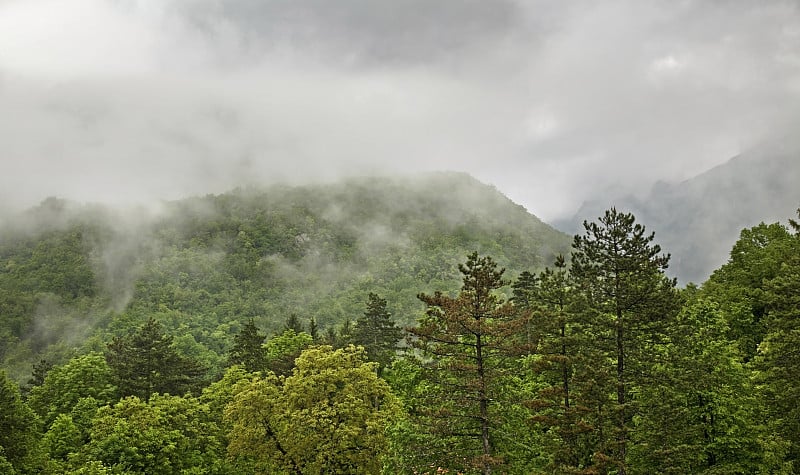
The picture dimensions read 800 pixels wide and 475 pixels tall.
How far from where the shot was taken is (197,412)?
37.1 meters

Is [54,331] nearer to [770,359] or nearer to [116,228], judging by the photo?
[116,228]

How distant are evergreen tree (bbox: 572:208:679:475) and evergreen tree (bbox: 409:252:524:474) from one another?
394 centimetres

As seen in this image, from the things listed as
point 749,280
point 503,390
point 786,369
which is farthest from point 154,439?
point 749,280

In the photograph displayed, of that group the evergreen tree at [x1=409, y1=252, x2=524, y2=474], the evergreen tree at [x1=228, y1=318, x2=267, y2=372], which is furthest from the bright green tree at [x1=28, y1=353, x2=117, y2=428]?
the evergreen tree at [x1=409, y1=252, x2=524, y2=474]

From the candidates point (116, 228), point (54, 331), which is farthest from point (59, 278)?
point (116, 228)

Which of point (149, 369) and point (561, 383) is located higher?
point (561, 383)

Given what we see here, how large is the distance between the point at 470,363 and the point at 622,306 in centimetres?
738

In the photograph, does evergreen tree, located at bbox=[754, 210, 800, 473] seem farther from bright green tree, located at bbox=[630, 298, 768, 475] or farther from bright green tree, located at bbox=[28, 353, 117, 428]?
bright green tree, located at bbox=[28, 353, 117, 428]

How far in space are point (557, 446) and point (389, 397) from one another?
1415 cm

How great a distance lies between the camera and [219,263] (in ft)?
509

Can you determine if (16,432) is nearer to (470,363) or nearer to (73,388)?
(73,388)

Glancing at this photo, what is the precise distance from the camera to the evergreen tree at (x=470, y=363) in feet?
79.2

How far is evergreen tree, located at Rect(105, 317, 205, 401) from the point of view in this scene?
44.3m

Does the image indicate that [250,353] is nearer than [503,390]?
No
